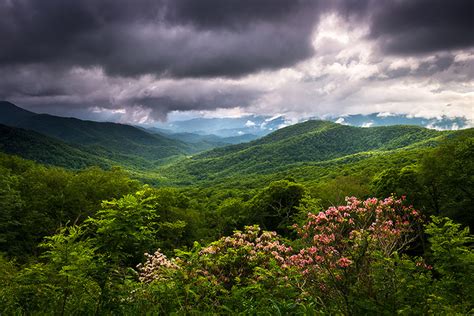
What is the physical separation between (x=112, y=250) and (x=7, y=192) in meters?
31.5

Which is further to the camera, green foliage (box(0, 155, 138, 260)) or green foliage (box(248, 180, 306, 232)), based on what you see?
green foliage (box(248, 180, 306, 232))

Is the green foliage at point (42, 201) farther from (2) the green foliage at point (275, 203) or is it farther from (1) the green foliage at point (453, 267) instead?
(1) the green foliage at point (453, 267)

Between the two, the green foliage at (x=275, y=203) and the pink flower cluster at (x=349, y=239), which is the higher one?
the pink flower cluster at (x=349, y=239)

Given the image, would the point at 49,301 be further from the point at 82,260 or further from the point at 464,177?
the point at 464,177

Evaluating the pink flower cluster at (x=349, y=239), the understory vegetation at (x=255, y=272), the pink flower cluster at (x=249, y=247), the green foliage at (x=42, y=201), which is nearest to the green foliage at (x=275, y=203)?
the green foliage at (x=42, y=201)

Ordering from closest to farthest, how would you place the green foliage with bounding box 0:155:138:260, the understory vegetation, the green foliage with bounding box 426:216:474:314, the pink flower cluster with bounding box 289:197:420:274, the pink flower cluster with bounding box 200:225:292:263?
the understory vegetation, the pink flower cluster with bounding box 289:197:420:274, the green foliage with bounding box 426:216:474:314, the pink flower cluster with bounding box 200:225:292:263, the green foliage with bounding box 0:155:138:260

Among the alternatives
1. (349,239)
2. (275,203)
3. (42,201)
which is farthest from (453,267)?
(42,201)

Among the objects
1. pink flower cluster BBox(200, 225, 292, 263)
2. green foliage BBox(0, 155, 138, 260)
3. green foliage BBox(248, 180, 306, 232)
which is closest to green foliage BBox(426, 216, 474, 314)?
pink flower cluster BBox(200, 225, 292, 263)

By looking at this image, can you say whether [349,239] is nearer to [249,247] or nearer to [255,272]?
[255,272]

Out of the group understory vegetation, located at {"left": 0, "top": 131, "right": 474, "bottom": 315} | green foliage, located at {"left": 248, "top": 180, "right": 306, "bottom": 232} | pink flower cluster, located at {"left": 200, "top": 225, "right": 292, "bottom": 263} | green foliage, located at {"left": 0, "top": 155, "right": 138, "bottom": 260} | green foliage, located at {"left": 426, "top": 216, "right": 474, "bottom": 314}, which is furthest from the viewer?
green foliage, located at {"left": 248, "top": 180, "right": 306, "bottom": 232}

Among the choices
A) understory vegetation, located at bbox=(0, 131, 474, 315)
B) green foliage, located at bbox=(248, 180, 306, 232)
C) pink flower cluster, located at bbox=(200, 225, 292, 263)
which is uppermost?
understory vegetation, located at bbox=(0, 131, 474, 315)

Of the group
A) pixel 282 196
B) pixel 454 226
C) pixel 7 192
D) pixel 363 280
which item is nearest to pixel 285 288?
pixel 363 280

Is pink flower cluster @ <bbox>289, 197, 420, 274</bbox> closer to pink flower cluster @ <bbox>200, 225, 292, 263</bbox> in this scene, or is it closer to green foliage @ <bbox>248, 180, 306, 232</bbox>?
pink flower cluster @ <bbox>200, 225, 292, 263</bbox>

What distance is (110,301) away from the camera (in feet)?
22.7
